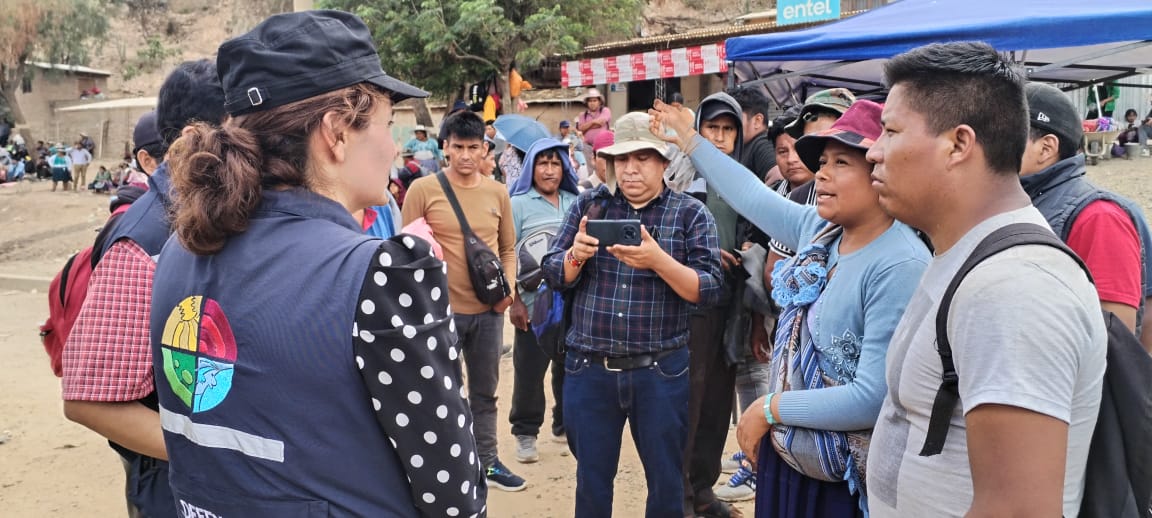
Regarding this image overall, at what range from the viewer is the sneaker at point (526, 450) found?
5234 millimetres

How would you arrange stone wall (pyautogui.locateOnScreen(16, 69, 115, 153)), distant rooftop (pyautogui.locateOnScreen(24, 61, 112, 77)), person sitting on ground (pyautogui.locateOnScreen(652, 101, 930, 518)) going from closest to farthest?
1. person sitting on ground (pyautogui.locateOnScreen(652, 101, 930, 518))
2. stone wall (pyautogui.locateOnScreen(16, 69, 115, 153))
3. distant rooftop (pyautogui.locateOnScreen(24, 61, 112, 77))

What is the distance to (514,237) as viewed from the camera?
5.22m

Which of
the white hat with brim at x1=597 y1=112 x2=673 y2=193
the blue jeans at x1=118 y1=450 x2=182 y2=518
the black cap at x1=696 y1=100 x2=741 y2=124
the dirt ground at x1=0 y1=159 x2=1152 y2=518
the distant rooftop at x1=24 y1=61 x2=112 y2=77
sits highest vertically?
the distant rooftop at x1=24 y1=61 x2=112 y2=77

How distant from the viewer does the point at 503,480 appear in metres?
4.86

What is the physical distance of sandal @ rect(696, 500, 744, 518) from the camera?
4359 mm

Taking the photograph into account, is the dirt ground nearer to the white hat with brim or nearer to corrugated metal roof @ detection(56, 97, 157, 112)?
the white hat with brim

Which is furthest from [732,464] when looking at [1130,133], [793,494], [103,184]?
[103,184]

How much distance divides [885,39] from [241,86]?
4082 millimetres

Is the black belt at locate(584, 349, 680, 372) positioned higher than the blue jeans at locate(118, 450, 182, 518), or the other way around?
the blue jeans at locate(118, 450, 182, 518)

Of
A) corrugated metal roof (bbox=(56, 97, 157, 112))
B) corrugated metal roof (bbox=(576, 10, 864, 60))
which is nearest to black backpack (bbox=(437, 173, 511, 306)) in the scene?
corrugated metal roof (bbox=(576, 10, 864, 60))

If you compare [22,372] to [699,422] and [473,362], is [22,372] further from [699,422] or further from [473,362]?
[699,422]

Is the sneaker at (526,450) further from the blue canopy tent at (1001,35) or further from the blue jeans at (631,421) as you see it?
the blue canopy tent at (1001,35)

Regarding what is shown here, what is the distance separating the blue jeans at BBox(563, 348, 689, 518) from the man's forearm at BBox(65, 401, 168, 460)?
194 centimetres

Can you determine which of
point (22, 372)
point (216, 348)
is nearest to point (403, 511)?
point (216, 348)
